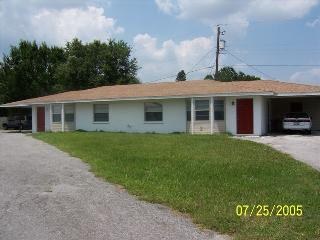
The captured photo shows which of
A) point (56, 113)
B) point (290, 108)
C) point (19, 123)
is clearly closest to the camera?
point (290, 108)

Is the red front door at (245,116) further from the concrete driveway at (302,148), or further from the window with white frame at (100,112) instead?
the window with white frame at (100,112)

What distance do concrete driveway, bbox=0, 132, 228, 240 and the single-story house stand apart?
616 inches

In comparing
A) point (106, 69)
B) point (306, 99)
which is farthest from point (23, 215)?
point (106, 69)

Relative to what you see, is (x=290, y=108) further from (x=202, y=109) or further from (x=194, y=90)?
(x=202, y=109)

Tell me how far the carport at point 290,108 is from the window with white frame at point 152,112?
24.2 feet

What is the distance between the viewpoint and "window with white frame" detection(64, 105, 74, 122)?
34.9 m

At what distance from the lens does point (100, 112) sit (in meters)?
33.3

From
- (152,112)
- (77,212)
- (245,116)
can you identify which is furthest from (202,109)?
(77,212)

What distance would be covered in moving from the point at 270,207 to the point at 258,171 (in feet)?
14.7

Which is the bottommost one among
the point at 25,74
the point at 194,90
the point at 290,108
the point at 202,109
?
the point at 202,109

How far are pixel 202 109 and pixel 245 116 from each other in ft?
8.52

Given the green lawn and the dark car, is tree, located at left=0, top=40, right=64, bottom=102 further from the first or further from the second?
the green lawn

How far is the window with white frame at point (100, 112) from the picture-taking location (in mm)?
32947

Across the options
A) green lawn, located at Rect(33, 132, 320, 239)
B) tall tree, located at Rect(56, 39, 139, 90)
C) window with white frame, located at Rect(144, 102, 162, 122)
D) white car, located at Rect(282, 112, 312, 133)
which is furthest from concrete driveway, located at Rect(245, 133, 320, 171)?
tall tree, located at Rect(56, 39, 139, 90)
